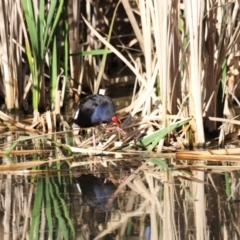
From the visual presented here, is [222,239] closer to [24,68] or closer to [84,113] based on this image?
[84,113]

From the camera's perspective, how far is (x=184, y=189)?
15.0 ft

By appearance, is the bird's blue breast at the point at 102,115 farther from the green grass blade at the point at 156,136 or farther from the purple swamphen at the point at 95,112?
the green grass blade at the point at 156,136

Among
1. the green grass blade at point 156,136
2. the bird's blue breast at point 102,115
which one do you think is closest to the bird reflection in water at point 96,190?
the green grass blade at point 156,136

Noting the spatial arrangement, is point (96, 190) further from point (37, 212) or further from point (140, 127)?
point (140, 127)

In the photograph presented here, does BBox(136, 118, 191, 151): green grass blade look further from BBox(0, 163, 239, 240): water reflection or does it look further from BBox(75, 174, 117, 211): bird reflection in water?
BBox(75, 174, 117, 211): bird reflection in water

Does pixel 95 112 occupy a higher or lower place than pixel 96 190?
higher

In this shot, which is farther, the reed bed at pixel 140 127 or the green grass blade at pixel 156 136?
the green grass blade at pixel 156 136

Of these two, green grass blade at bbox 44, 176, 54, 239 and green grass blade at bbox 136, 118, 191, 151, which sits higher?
green grass blade at bbox 136, 118, 191, 151

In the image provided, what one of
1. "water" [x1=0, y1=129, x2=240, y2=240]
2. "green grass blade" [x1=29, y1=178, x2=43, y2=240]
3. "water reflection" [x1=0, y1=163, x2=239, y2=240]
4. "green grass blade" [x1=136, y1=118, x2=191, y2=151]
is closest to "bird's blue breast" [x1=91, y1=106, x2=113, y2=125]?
"water" [x1=0, y1=129, x2=240, y2=240]

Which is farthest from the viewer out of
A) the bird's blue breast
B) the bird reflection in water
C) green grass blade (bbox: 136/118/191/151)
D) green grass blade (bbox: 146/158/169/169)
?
the bird's blue breast

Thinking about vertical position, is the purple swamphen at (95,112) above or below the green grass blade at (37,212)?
above

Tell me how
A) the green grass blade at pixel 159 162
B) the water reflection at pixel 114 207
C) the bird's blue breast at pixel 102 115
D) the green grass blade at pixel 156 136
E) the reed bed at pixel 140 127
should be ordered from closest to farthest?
the water reflection at pixel 114 207 → the reed bed at pixel 140 127 → the green grass blade at pixel 159 162 → the green grass blade at pixel 156 136 → the bird's blue breast at pixel 102 115

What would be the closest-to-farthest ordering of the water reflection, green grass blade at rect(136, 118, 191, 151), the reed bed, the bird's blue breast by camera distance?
the water reflection, the reed bed, green grass blade at rect(136, 118, 191, 151), the bird's blue breast

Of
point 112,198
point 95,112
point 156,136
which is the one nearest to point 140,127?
point 156,136
